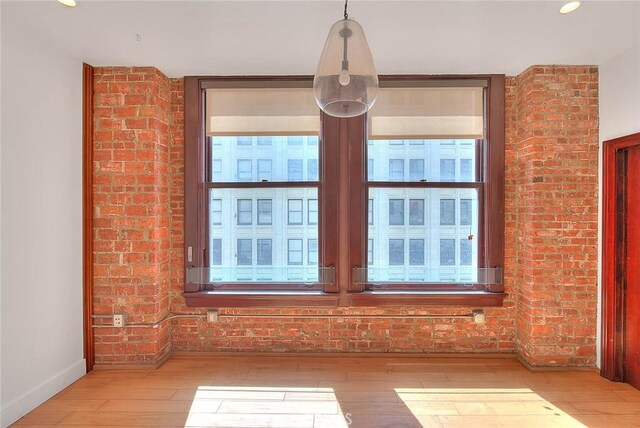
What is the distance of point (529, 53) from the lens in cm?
297

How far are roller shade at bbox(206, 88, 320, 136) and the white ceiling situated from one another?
0.82 feet

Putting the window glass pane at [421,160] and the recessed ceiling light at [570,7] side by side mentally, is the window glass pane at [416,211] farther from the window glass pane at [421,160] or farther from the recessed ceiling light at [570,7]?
the recessed ceiling light at [570,7]

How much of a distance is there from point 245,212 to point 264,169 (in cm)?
44

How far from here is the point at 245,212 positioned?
11.6 ft

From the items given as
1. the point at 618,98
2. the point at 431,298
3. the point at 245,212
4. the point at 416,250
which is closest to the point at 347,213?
the point at 416,250

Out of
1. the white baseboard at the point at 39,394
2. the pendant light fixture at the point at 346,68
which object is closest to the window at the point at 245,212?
the white baseboard at the point at 39,394

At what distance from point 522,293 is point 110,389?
11.5 feet

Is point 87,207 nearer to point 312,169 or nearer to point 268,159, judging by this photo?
point 268,159

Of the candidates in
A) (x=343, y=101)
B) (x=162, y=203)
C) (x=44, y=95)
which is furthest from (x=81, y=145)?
(x=343, y=101)

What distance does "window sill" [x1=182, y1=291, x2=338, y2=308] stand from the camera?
341 centimetres

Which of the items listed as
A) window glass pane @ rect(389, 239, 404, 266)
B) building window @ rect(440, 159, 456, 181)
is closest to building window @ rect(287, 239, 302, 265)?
window glass pane @ rect(389, 239, 404, 266)

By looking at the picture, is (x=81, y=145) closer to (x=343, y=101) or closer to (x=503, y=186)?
(x=343, y=101)

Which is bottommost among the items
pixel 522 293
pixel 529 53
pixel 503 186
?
pixel 522 293

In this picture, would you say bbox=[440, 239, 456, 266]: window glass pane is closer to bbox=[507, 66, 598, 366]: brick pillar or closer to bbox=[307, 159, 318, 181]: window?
bbox=[507, 66, 598, 366]: brick pillar
